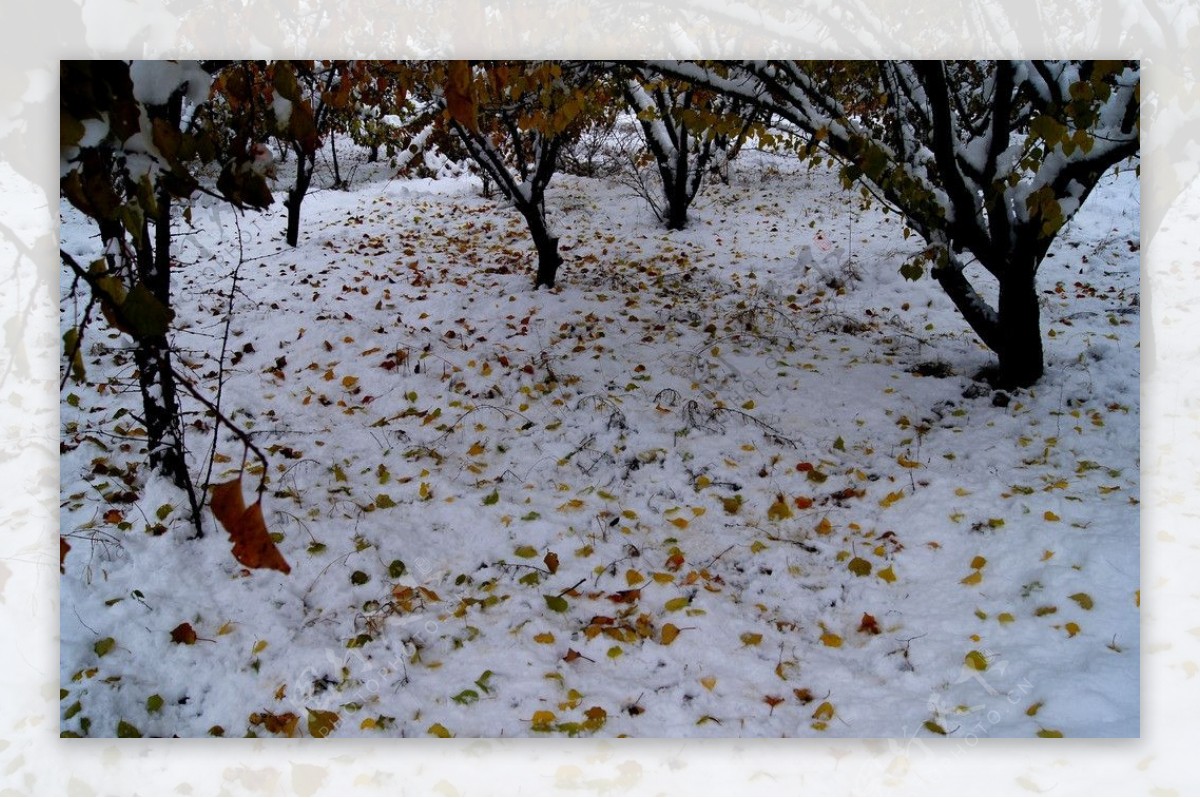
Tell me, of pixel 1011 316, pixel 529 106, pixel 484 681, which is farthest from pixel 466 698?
pixel 529 106

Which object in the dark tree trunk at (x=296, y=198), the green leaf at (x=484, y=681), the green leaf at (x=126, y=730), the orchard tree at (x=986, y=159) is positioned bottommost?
the green leaf at (x=126, y=730)

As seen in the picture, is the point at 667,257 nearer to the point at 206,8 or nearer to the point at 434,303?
the point at 434,303

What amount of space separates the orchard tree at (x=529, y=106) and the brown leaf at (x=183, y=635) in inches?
70.8

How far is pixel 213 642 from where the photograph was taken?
2.24 m

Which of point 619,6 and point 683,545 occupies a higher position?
point 619,6

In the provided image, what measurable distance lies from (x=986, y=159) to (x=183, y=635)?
3801mm

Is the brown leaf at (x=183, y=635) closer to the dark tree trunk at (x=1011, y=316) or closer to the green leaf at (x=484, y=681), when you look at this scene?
the green leaf at (x=484, y=681)

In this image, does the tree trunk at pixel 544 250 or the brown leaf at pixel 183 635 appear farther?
the tree trunk at pixel 544 250

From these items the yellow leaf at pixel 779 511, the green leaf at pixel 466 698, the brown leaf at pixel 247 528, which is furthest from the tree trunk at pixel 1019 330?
the brown leaf at pixel 247 528

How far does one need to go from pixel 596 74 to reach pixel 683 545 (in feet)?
8.66

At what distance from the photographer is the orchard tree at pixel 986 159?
298 centimetres

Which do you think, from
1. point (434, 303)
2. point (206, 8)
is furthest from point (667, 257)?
point (206, 8)

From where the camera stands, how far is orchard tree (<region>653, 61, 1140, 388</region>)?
9.77ft

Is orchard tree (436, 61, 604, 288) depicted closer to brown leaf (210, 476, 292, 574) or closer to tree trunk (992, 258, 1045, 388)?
brown leaf (210, 476, 292, 574)
